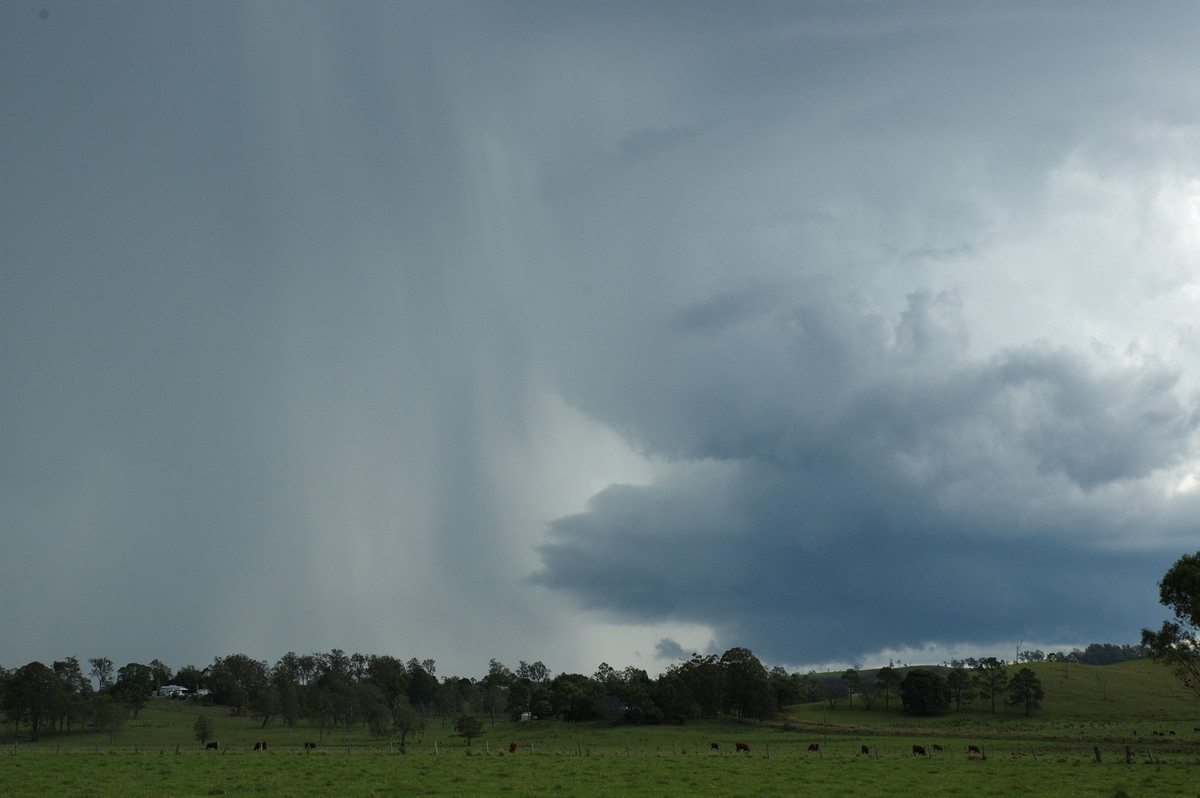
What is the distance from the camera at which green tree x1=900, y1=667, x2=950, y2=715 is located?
14900 cm

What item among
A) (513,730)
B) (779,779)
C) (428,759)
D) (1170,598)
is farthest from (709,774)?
(513,730)

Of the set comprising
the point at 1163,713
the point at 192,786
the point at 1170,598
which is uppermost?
the point at 1170,598

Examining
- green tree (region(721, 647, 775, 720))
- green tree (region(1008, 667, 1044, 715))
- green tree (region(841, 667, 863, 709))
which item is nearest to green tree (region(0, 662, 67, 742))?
green tree (region(721, 647, 775, 720))

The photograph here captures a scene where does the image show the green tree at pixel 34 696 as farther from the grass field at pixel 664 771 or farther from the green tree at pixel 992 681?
the green tree at pixel 992 681

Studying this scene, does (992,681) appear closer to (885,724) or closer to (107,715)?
(885,724)

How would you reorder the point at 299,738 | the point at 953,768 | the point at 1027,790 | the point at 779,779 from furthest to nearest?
the point at 299,738 < the point at 953,768 < the point at 779,779 < the point at 1027,790

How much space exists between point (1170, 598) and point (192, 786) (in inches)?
3373

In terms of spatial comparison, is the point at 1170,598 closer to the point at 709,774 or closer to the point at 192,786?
the point at 709,774

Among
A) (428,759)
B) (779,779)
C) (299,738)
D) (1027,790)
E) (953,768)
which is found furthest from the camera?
(299,738)

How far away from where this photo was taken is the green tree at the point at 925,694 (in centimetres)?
14900

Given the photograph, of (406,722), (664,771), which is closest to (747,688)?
(406,722)

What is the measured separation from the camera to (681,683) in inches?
6043

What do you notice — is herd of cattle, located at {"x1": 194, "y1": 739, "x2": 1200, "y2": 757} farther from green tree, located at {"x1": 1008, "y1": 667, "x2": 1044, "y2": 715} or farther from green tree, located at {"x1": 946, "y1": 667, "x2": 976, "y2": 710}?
green tree, located at {"x1": 946, "y1": 667, "x2": 976, "y2": 710}

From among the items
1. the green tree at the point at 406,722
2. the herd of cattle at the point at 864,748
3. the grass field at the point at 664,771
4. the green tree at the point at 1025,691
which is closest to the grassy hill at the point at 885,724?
the green tree at the point at 1025,691
